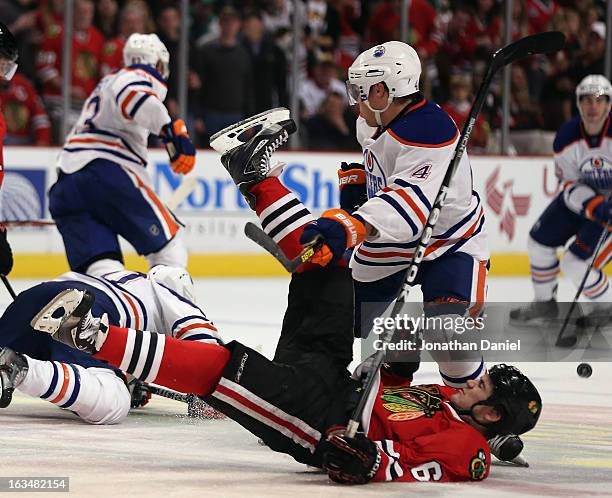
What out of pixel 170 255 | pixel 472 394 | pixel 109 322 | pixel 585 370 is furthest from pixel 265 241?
pixel 170 255

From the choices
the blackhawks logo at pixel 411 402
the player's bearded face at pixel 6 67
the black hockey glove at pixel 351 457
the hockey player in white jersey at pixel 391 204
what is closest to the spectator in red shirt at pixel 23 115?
the player's bearded face at pixel 6 67

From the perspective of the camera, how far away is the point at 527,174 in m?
10.6

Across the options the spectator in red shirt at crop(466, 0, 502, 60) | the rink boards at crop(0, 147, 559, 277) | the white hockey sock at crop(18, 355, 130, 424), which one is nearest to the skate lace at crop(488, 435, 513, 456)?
the white hockey sock at crop(18, 355, 130, 424)

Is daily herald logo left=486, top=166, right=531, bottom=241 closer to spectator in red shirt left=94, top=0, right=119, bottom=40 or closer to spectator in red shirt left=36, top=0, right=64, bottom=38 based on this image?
spectator in red shirt left=94, top=0, right=119, bottom=40

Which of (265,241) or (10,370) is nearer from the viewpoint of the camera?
(265,241)

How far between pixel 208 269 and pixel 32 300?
5444 mm

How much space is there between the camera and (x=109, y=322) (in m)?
4.14

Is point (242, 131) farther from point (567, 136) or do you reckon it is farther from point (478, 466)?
point (567, 136)

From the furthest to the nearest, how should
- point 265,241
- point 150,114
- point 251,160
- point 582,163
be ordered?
point 582,163
point 150,114
point 251,160
point 265,241

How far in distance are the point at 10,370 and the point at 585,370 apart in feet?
9.16

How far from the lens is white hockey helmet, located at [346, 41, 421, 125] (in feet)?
13.4

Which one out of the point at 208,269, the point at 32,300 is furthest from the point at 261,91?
the point at 32,300

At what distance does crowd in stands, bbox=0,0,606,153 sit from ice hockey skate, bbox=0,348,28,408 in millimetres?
5253

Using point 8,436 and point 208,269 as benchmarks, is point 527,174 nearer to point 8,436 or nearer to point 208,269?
point 208,269
